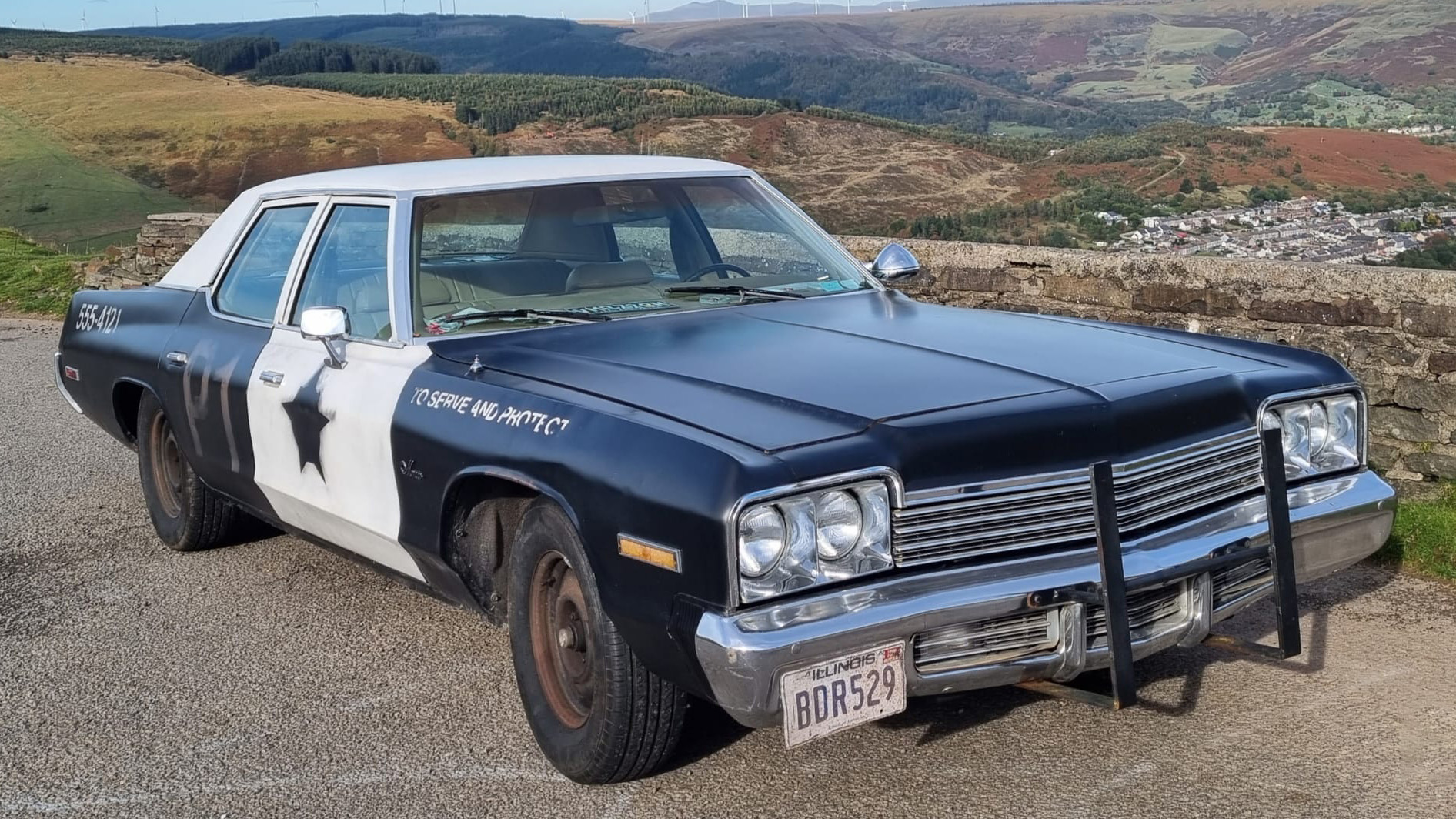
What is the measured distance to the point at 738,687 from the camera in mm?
2846

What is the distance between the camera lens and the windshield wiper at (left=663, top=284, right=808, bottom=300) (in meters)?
4.50

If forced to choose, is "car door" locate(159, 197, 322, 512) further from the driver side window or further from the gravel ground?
the gravel ground

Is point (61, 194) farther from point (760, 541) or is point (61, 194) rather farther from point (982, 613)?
point (982, 613)

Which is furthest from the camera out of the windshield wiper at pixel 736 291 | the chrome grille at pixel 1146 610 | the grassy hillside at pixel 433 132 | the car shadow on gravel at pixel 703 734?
the grassy hillside at pixel 433 132

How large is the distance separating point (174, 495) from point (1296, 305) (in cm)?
464

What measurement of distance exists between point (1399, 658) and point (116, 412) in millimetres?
4745

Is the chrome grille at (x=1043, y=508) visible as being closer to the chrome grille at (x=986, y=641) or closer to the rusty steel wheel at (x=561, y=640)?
the chrome grille at (x=986, y=641)

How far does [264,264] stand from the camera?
5105mm

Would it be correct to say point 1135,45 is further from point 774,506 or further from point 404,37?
point 774,506

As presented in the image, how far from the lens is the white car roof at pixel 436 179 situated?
454 cm

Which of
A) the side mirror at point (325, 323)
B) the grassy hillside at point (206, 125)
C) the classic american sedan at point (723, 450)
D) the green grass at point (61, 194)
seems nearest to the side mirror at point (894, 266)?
the classic american sedan at point (723, 450)

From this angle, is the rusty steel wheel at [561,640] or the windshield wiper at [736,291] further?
the windshield wiper at [736,291]

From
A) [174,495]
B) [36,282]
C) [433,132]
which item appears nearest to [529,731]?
[174,495]

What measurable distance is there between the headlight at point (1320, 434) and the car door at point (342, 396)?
7.50 feet
